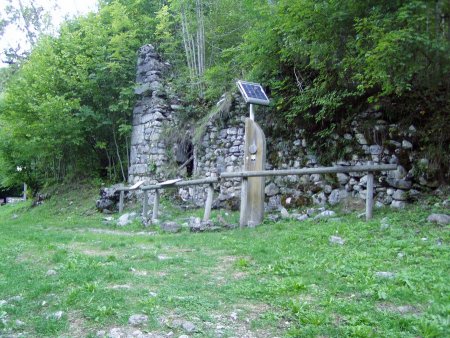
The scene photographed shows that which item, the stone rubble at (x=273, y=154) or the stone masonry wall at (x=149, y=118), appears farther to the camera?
the stone masonry wall at (x=149, y=118)

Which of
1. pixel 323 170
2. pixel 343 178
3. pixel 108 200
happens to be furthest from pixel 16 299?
pixel 108 200

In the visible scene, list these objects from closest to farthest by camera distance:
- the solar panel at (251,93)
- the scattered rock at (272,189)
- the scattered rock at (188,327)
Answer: the scattered rock at (188,327)
the solar panel at (251,93)
the scattered rock at (272,189)

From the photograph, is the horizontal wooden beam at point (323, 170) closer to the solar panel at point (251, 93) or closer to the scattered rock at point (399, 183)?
the scattered rock at point (399, 183)

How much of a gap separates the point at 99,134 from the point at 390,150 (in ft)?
33.3

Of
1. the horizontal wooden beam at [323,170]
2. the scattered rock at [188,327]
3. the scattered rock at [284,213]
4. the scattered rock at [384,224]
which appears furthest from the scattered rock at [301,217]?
the scattered rock at [188,327]

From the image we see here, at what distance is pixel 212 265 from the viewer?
4.57 m

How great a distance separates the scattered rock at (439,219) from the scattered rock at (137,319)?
4.00 meters

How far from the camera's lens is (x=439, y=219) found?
5258mm

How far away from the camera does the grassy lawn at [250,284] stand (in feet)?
9.31

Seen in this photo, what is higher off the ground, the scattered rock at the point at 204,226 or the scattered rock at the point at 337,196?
the scattered rock at the point at 337,196

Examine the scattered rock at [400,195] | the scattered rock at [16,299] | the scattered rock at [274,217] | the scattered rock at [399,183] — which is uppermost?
the scattered rock at [399,183]

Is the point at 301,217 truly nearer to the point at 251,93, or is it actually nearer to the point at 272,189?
the point at 272,189

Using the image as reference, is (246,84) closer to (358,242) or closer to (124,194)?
(358,242)

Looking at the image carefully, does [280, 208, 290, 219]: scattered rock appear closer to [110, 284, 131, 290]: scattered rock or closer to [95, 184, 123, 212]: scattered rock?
[110, 284, 131, 290]: scattered rock
